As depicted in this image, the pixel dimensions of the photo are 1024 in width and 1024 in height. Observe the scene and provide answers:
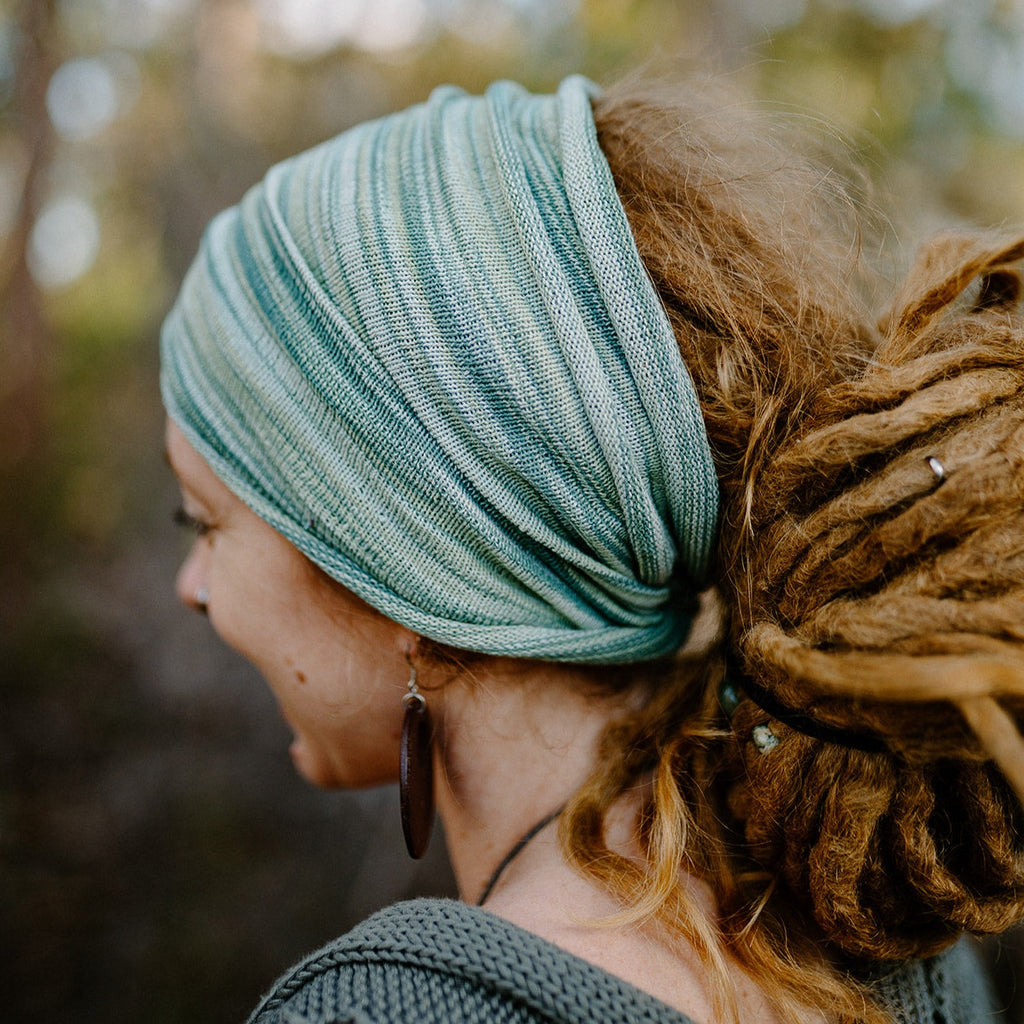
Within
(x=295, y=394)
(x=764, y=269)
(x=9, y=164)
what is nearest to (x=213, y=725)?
(x=9, y=164)

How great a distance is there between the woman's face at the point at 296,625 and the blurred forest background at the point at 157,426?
2.42 m

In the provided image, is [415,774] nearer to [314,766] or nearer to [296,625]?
[296,625]

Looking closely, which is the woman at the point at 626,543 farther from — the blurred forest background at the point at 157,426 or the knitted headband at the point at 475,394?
the blurred forest background at the point at 157,426

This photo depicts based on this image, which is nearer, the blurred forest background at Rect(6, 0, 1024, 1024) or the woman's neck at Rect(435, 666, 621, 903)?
the woman's neck at Rect(435, 666, 621, 903)

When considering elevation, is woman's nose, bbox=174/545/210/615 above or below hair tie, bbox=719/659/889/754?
below

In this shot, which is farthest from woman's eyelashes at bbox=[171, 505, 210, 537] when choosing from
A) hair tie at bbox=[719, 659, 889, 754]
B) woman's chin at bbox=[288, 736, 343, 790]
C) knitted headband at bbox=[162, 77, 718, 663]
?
hair tie at bbox=[719, 659, 889, 754]

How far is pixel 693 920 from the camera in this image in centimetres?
111

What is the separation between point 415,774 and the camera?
4.33 ft

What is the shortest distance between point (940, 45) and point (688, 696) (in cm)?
447

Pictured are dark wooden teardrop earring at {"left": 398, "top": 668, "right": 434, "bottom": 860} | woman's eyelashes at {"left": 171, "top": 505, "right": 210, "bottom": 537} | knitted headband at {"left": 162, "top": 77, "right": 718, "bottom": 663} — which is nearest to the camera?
knitted headband at {"left": 162, "top": 77, "right": 718, "bottom": 663}

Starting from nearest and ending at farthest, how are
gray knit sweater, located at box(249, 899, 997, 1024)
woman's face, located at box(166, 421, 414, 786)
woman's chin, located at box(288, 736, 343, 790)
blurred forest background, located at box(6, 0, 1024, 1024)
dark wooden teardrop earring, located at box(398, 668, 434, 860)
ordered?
gray knit sweater, located at box(249, 899, 997, 1024)
dark wooden teardrop earring, located at box(398, 668, 434, 860)
woman's face, located at box(166, 421, 414, 786)
woman's chin, located at box(288, 736, 343, 790)
blurred forest background, located at box(6, 0, 1024, 1024)

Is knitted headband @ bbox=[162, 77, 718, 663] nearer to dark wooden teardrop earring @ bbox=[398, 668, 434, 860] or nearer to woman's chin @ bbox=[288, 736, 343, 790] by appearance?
dark wooden teardrop earring @ bbox=[398, 668, 434, 860]

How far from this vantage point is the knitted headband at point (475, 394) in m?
1.16

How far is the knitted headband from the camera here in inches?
45.8
